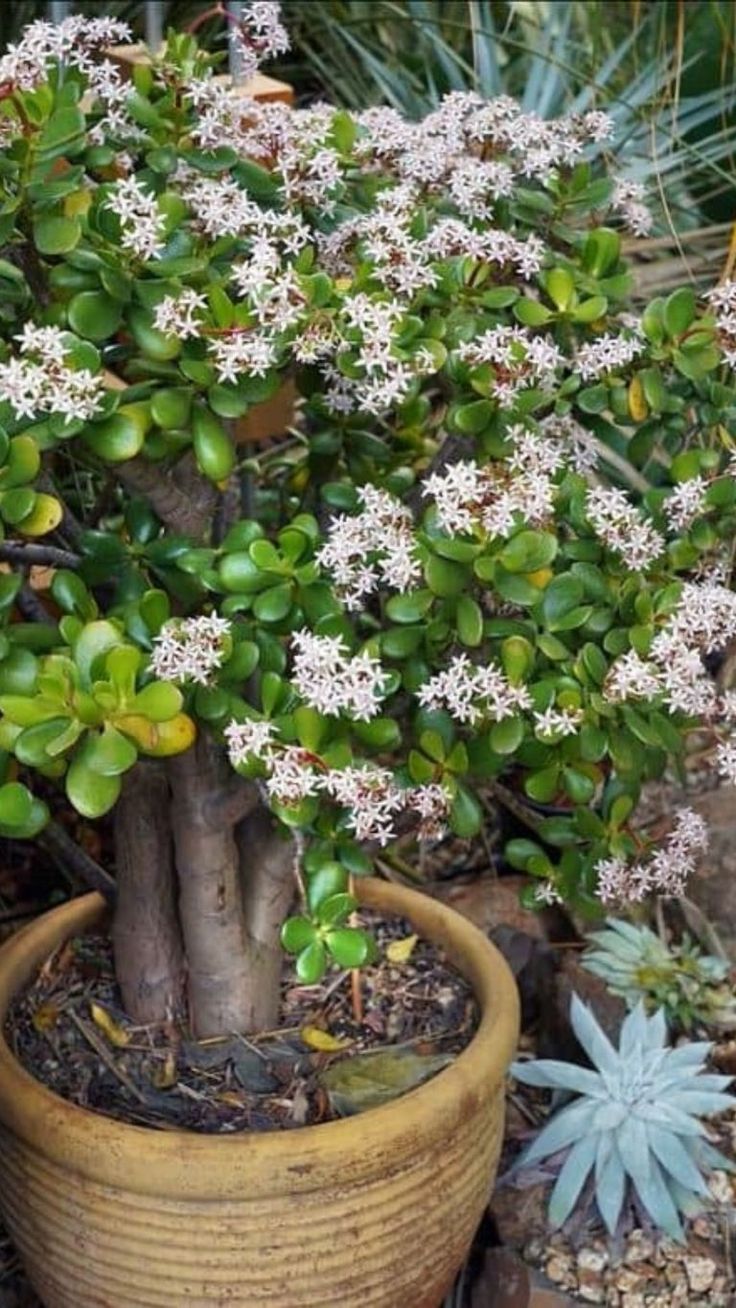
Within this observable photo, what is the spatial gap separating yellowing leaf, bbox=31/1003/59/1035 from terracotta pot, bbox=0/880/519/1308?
4.8 inches

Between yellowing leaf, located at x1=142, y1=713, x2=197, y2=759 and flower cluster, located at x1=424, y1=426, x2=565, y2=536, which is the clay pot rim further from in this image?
flower cluster, located at x1=424, y1=426, x2=565, y2=536

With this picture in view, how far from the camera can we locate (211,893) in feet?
4.73

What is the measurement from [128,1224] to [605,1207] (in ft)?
1.65

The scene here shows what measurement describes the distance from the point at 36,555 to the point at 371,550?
0.88 ft

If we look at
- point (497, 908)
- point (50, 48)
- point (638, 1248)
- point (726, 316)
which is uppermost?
point (50, 48)

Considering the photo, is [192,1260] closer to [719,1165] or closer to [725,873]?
[719,1165]

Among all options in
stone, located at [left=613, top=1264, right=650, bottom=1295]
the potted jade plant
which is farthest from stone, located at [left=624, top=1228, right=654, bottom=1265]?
the potted jade plant

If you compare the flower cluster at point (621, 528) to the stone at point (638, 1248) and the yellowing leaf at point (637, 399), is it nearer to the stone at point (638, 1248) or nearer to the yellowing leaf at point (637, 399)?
the yellowing leaf at point (637, 399)

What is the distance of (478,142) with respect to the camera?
1406 millimetres

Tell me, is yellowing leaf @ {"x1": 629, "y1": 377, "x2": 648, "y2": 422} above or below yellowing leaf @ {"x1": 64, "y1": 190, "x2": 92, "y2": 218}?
below

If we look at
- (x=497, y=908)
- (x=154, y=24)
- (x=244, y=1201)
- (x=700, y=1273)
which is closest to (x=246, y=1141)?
(x=244, y=1201)

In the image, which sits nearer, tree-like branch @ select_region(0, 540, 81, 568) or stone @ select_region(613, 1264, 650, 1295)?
tree-like branch @ select_region(0, 540, 81, 568)

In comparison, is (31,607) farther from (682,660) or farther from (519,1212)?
(519,1212)

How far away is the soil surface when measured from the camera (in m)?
1.42
